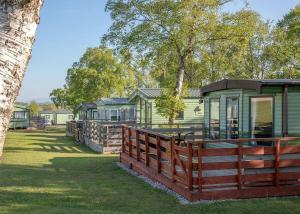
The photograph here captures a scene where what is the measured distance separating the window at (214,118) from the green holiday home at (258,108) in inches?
12.6

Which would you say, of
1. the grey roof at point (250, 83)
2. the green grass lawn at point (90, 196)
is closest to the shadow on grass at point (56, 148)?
the green grass lawn at point (90, 196)

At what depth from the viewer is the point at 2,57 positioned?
5.43ft

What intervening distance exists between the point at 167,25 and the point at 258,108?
43.6 feet

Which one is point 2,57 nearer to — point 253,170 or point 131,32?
point 253,170

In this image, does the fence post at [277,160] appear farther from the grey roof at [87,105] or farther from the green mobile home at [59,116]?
the green mobile home at [59,116]

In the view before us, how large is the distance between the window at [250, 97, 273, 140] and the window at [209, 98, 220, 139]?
254 cm

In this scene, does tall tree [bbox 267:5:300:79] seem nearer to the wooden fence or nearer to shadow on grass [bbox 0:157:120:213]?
shadow on grass [bbox 0:157:120:213]

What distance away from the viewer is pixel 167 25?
26.3 m

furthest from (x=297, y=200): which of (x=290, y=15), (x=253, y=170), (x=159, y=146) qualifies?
(x=290, y=15)

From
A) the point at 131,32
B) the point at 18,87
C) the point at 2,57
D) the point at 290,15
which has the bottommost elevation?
the point at 18,87

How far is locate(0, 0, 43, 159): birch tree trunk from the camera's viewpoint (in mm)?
1653

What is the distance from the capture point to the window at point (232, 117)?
49.9ft

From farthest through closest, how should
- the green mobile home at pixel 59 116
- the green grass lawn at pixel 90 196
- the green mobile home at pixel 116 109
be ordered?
the green mobile home at pixel 59 116 → the green mobile home at pixel 116 109 → the green grass lawn at pixel 90 196

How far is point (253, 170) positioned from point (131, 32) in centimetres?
1912
